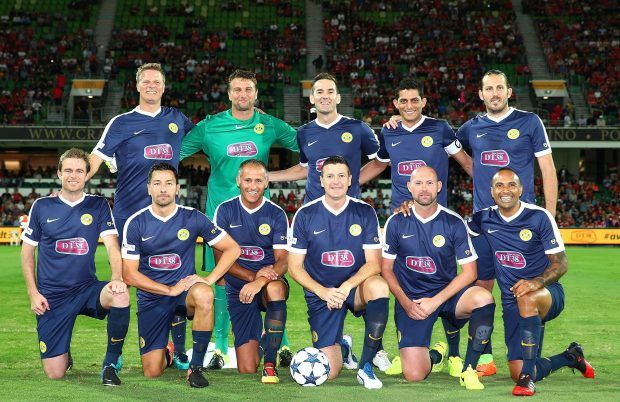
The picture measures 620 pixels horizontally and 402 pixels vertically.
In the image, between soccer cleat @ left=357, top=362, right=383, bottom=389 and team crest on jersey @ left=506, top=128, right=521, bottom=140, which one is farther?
team crest on jersey @ left=506, top=128, right=521, bottom=140

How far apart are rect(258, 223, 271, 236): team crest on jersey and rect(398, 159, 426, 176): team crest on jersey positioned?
1.47 m

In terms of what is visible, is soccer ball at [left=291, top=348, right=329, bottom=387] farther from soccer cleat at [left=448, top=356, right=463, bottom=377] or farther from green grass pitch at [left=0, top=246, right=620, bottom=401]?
soccer cleat at [left=448, top=356, right=463, bottom=377]

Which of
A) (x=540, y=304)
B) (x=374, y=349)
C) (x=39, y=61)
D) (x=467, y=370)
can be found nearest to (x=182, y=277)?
(x=374, y=349)

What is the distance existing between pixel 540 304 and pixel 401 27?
3529 centimetres

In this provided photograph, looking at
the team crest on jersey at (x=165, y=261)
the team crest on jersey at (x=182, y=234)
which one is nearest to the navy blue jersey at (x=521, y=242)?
the team crest on jersey at (x=182, y=234)

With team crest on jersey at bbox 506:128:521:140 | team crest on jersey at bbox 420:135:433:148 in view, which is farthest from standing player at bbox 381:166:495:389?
team crest on jersey at bbox 506:128:521:140

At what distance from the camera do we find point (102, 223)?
695 centimetres

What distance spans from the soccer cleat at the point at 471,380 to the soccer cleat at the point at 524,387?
305mm

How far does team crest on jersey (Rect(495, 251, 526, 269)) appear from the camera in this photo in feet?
21.5

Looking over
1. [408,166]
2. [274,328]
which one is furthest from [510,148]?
[274,328]

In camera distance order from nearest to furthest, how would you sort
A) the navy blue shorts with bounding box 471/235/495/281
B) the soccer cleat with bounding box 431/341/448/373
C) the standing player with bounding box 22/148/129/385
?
the standing player with bounding box 22/148/129/385, the navy blue shorts with bounding box 471/235/495/281, the soccer cleat with bounding box 431/341/448/373

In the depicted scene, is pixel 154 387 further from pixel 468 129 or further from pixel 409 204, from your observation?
pixel 468 129

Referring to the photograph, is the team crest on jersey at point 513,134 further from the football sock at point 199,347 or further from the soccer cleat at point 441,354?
the football sock at point 199,347

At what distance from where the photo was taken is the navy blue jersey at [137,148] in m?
7.59
